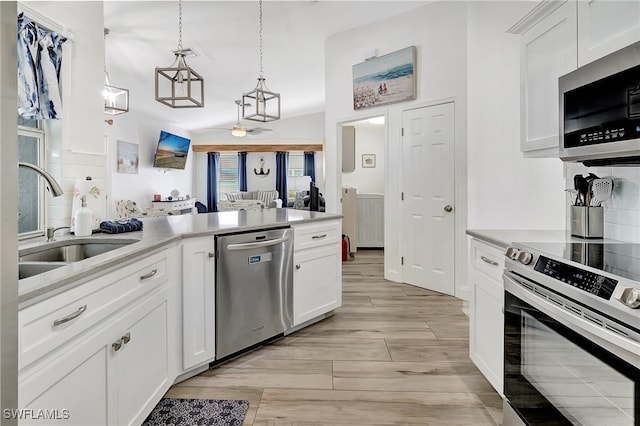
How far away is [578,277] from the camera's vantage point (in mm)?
1130

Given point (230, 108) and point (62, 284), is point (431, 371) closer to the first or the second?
point (62, 284)

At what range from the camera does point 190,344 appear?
208 cm

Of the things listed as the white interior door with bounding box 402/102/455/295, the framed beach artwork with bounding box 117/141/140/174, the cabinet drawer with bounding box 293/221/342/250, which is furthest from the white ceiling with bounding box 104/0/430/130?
the cabinet drawer with bounding box 293/221/342/250

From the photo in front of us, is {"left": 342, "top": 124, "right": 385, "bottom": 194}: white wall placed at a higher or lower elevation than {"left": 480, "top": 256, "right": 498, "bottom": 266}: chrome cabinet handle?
higher

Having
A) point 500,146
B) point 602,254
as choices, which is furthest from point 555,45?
point 500,146

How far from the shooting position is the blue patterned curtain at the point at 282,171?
10805 mm

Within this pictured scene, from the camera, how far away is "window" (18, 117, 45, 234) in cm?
193

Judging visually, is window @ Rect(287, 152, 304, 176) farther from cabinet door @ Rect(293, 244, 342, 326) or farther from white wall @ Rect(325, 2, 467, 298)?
cabinet door @ Rect(293, 244, 342, 326)

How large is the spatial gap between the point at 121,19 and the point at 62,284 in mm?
3649

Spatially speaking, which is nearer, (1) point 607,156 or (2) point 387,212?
(1) point 607,156

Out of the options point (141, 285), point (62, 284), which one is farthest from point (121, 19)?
point (62, 284)

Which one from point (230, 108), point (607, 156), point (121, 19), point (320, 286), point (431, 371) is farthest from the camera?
point (230, 108)

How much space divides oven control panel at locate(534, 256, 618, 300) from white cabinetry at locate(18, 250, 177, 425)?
5.04ft

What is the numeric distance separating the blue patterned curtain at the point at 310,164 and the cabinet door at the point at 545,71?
29.3 ft
